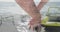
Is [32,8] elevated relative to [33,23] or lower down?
elevated

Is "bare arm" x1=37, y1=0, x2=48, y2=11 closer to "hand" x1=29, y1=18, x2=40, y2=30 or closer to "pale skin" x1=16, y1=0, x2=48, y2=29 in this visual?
"pale skin" x1=16, y1=0, x2=48, y2=29

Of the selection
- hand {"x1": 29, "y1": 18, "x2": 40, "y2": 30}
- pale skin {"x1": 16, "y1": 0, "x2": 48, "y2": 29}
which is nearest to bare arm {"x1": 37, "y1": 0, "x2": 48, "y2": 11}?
pale skin {"x1": 16, "y1": 0, "x2": 48, "y2": 29}

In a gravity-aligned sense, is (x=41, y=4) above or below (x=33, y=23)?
above

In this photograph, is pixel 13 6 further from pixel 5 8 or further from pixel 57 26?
pixel 57 26

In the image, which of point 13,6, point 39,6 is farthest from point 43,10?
point 13,6

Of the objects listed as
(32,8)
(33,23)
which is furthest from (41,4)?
(33,23)

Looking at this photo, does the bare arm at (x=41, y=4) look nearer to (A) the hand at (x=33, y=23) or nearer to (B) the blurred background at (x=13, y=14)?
(B) the blurred background at (x=13, y=14)

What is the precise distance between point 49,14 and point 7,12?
1.45 feet

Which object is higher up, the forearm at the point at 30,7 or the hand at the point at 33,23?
the forearm at the point at 30,7

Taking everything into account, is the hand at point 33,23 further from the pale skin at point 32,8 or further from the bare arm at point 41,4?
the bare arm at point 41,4

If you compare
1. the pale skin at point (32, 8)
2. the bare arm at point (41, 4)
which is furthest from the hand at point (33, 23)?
the bare arm at point (41, 4)

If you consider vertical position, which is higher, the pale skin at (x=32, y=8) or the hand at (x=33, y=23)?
the pale skin at (x=32, y=8)

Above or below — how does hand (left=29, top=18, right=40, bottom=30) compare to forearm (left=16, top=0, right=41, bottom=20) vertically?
below

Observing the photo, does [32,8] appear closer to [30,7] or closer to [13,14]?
[30,7]
